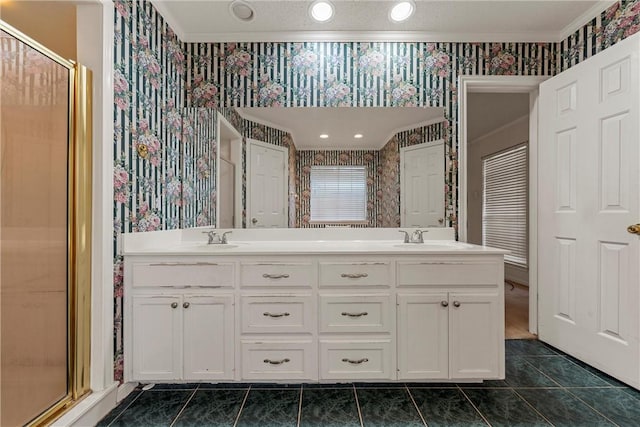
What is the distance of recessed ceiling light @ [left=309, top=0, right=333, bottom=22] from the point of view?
1994 mm

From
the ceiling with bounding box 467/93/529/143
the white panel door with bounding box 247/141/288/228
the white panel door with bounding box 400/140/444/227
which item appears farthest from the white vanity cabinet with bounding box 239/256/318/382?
the ceiling with bounding box 467/93/529/143

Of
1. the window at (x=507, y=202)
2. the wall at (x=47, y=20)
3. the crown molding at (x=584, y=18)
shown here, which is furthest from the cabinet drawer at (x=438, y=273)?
the window at (x=507, y=202)

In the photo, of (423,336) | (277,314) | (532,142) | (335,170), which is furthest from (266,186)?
(532,142)

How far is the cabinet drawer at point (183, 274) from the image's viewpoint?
Answer: 1658 millimetres

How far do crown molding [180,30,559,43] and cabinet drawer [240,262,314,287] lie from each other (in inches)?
67.2

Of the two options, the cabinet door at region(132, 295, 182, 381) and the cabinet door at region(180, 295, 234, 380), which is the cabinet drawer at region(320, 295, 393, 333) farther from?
the cabinet door at region(132, 295, 182, 381)

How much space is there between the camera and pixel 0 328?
121 centimetres

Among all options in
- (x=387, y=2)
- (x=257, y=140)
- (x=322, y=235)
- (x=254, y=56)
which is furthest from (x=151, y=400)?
(x=387, y=2)

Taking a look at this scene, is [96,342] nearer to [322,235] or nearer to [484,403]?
Result: [322,235]

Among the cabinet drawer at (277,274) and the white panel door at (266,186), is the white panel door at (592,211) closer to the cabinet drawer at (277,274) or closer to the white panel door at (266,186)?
the cabinet drawer at (277,274)

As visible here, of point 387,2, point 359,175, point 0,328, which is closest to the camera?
point 0,328

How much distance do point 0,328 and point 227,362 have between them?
0.95m

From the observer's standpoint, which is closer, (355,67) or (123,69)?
(123,69)

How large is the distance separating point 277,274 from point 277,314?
0.22 metres
